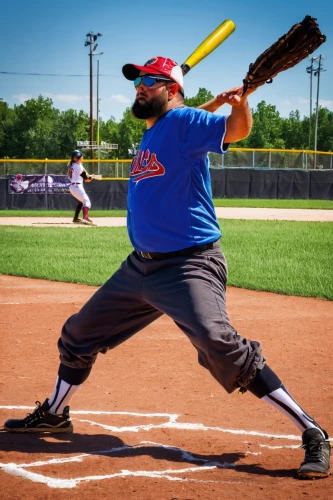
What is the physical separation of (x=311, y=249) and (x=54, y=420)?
33.6ft

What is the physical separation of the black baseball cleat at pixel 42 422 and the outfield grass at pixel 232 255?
18.1ft

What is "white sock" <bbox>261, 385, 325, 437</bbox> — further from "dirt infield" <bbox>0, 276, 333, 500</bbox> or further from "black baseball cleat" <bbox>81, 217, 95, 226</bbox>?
"black baseball cleat" <bbox>81, 217, 95, 226</bbox>

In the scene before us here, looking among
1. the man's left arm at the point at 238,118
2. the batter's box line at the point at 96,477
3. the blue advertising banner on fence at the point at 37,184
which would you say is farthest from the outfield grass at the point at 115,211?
the man's left arm at the point at 238,118

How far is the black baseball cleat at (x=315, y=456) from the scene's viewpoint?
3.61 metres

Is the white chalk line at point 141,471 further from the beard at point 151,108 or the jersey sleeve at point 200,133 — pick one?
the beard at point 151,108

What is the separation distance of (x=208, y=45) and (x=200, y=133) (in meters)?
1.25

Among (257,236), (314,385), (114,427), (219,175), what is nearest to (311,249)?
(257,236)

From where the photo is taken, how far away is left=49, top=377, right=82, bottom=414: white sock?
14.1 ft

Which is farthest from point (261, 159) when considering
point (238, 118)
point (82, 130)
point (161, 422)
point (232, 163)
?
point (82, 130)

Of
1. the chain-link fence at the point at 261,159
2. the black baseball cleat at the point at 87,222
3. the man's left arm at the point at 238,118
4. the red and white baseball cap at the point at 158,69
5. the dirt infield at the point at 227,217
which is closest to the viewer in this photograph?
the man's left arm at the point at 238,118

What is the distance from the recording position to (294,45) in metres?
3.42

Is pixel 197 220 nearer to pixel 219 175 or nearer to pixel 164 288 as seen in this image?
pixel 164 288

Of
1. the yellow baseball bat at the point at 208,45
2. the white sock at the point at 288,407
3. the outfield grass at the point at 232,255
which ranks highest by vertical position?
the yellow baseball bat at the point at 208,45

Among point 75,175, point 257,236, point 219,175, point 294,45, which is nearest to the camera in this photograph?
point 294,45
